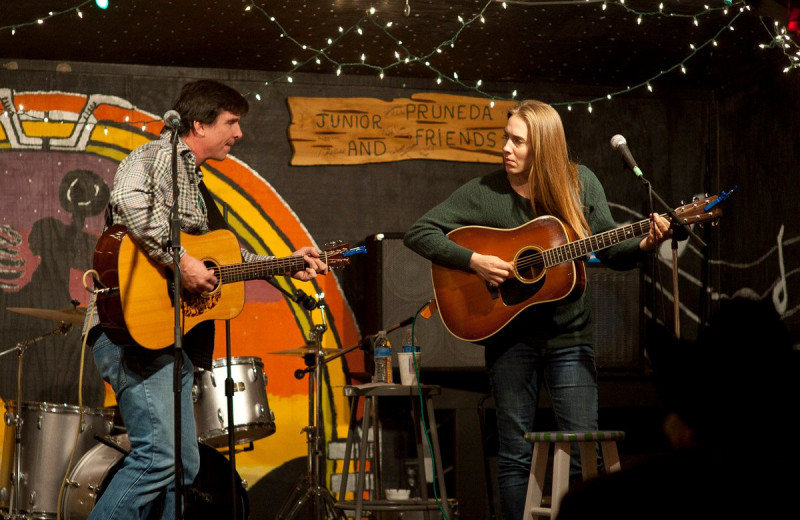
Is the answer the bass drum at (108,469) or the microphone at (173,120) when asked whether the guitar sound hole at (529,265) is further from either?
the bass drum at (108,469)

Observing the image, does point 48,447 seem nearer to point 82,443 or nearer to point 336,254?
point 82,443

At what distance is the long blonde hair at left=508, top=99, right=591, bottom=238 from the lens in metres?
→ 3.46

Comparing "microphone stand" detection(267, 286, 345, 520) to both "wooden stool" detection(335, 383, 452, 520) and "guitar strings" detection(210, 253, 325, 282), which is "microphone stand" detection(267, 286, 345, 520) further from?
"guitar strings" detection(210, 253, 325, 282)

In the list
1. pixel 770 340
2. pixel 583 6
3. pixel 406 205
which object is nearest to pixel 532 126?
pixel 583 6

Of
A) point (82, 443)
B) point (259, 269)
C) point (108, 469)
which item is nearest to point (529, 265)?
point (259, 269)

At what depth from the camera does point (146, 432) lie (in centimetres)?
306

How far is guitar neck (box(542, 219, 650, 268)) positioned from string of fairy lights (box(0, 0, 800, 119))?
1891 millimetres

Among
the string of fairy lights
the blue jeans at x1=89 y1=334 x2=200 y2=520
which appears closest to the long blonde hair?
the blue jeans at x1=89 y1=334 x2=200 y2=520

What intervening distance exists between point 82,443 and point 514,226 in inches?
104

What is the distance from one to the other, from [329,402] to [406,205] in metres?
1.41

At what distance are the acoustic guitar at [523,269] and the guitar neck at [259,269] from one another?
58 cm

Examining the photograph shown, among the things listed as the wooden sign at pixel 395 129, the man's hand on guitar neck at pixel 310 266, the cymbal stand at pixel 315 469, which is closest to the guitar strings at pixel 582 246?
the man's hand on guitar neck at pixel 310 266

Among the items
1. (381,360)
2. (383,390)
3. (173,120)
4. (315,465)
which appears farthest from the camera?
(315,465)

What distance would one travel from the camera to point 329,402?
19.5 ft
